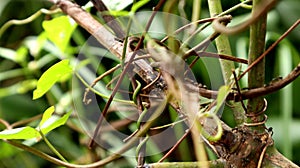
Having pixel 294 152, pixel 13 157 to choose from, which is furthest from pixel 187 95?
pixel 13 157

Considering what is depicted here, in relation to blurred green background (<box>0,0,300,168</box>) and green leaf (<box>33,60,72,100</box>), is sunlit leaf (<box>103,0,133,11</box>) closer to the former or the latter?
green leaf (<box>33,60,72,100</box>)

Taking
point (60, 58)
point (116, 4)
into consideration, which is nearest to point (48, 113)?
point (116, 4)

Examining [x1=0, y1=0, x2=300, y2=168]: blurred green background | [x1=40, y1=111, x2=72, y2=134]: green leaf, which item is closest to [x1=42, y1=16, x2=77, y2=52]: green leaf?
[x1=0, y1=0, x2=300, y2=168]: blurred green background

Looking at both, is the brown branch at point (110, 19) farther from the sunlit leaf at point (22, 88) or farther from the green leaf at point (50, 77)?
the sunlit leaf at point (22, 88)

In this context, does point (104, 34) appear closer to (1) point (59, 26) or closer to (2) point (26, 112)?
(1) point (59, 26)

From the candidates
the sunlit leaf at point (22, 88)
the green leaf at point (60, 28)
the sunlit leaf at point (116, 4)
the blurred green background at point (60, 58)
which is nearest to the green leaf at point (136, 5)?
the sunlit leaf at point (116, 4)
